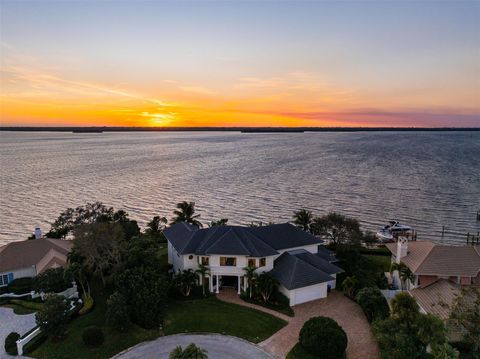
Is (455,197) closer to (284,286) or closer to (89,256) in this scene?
(284,286)

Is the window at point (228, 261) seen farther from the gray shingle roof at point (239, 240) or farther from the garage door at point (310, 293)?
the garage door at point (310, 293)

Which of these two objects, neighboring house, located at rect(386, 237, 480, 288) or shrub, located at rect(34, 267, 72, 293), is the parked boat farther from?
shrub, located at rect(34, 267, 72, 293)

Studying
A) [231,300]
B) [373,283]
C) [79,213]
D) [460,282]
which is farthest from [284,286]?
[79,213]

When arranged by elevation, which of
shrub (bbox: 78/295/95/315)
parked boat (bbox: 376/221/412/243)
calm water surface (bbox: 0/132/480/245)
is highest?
shrub (bbox: 78/295/95/315)

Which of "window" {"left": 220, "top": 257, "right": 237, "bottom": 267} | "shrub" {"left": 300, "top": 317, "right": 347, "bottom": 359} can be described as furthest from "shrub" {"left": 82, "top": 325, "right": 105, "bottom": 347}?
"shrub" {"left": 300, "top": 317, "right": 347, "bottom": 359}

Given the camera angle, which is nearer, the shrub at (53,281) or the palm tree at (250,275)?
the shrub at (53,281)

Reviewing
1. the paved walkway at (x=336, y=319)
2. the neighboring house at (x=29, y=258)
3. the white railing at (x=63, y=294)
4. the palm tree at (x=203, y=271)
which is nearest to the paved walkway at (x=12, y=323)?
the white railing at (x=63, y=294)

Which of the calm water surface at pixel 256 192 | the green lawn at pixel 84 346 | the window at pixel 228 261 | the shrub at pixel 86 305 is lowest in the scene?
the calm water surface at pixel 256 192
